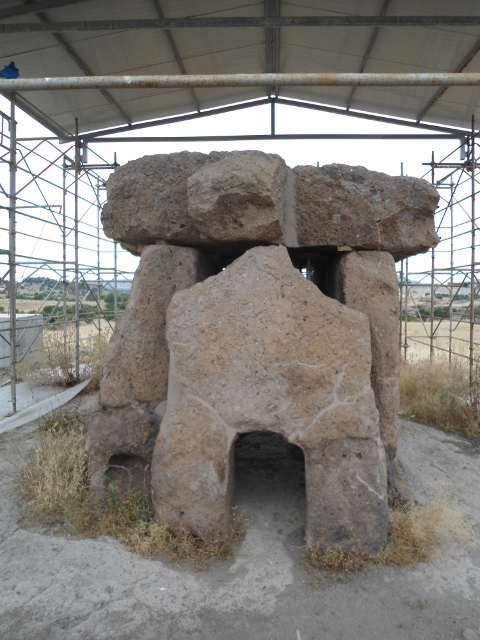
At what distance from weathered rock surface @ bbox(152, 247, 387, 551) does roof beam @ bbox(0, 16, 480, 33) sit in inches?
132

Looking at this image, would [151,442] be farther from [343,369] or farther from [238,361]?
[343,369]

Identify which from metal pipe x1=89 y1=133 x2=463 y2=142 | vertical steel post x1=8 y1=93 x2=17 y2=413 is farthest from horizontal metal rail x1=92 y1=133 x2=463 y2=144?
vertical steel post x1=8 y1=93 x2=17 y2=413

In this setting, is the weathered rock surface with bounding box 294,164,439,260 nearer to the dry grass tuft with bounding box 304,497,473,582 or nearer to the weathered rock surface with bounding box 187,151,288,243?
the weathered rock surface with bounding box 187,151,288,243

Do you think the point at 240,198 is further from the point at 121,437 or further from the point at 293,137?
the point at 293,137

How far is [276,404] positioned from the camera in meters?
2.68

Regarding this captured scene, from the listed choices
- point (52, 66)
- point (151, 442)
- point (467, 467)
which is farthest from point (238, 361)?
point (52, 66)

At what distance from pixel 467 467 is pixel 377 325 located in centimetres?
178

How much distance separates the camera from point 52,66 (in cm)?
556

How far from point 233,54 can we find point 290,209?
3.86 metres

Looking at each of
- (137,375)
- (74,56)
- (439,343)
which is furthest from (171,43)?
(439,343)

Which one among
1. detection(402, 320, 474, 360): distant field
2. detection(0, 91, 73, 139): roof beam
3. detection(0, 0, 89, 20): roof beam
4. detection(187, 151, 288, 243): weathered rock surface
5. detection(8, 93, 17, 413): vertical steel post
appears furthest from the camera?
detection(402, 320, 474, 360): distant field

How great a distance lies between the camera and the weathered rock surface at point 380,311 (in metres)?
3.14

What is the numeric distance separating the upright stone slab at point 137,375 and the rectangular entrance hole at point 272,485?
2.51 ft

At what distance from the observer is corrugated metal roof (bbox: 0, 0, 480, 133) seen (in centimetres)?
493
